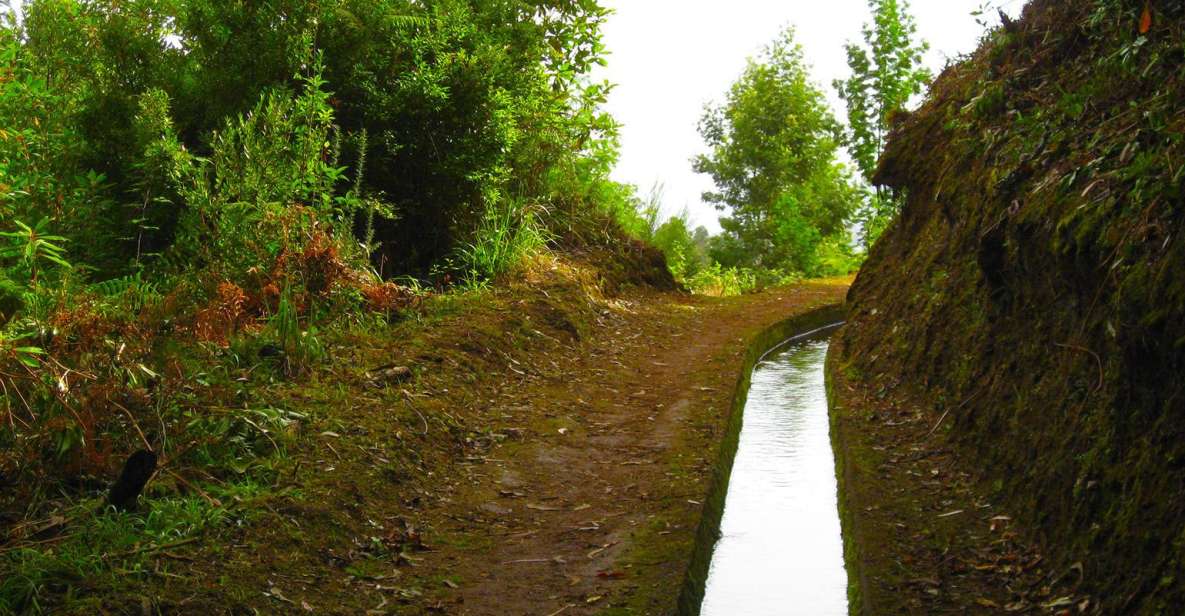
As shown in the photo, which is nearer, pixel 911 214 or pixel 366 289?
pixel 366 289

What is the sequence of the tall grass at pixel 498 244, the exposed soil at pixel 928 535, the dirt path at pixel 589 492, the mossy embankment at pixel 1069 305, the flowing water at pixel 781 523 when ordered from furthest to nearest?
the tall grass at pixel 498 244 < the flowing water at pixel 781 523 < the dirt path at pixel 589 492 < the exposed soil at pixel 928 535 < the mossy embankment at pixel 1069 305

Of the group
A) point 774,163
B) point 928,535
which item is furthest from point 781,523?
point 774,163

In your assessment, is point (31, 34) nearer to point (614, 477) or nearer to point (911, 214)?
point (614, 477)

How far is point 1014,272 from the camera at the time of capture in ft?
20.3

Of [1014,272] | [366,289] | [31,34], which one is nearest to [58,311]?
[366,289]

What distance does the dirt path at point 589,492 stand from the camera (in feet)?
15.5

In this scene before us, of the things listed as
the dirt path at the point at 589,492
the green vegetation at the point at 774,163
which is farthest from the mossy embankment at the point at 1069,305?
the green vegetation at the point at 774,163

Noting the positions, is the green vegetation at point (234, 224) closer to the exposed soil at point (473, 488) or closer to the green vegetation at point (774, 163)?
the exposed soil at point (473, 488)

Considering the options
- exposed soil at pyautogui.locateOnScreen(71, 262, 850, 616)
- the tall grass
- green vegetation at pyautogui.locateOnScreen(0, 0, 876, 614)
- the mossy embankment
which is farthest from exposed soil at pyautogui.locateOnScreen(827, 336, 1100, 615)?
the tall grass

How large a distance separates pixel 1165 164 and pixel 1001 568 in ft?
6.83

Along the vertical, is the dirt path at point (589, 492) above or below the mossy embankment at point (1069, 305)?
A: below

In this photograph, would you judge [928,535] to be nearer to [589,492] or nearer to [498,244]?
[589,492]

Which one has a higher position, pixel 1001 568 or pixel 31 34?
pixel 31 34

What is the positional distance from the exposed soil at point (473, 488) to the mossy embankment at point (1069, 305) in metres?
1.35
